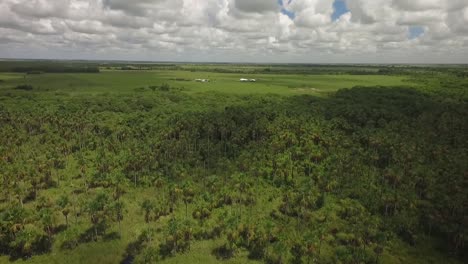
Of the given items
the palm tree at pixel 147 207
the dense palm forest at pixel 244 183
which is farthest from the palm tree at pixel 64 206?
the palm tree at pixel 147 207

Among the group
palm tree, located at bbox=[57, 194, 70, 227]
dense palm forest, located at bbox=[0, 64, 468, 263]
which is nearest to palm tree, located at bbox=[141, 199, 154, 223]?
dense palm forest, located at bbox=[0, 64, 468, 263]

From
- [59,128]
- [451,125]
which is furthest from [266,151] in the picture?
[59,128]

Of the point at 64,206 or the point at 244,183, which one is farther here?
the point at 244,183

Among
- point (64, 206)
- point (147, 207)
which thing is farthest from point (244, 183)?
point (64, 206)

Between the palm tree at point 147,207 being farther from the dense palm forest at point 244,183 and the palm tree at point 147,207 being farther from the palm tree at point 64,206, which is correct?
the palm tree at point 64,206

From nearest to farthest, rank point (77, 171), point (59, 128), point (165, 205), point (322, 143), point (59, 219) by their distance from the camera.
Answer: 1. point (59, 219)
2. point (165, 205)
3. point (77, 171)
4. point (322, 143)
5. point (59, 128)

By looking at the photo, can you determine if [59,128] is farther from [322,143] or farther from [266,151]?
[322,143]

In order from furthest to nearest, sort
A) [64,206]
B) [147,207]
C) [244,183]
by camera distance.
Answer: [244,183], [147,207], [64,206]

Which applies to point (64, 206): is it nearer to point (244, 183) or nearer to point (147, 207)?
point (147, 207)
